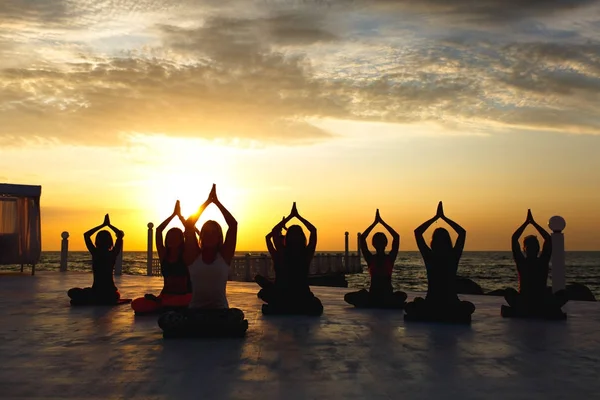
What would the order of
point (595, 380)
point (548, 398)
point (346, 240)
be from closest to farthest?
point (548, 398)
point (595, 380)
point (346, 240)

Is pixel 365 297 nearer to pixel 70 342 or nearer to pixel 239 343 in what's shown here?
pixel 239 343

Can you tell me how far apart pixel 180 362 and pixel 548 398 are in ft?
11.0

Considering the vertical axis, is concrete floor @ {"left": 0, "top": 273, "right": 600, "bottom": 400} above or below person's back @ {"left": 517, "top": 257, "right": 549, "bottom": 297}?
below

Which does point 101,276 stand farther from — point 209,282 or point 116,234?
point 209,282

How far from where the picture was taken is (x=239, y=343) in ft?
24.0

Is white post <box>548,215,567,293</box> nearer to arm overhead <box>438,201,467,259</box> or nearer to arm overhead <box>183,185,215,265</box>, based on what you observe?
arm overhead <box>438,201,467,259</box>

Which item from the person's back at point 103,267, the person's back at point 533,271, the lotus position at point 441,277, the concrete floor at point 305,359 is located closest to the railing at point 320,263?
the concrete floor at point 305,359

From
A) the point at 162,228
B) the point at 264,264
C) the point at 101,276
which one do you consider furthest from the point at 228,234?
the point at 264,264

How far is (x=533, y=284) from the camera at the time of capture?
9.77 metres

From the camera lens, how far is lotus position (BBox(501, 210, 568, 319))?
9477 mm

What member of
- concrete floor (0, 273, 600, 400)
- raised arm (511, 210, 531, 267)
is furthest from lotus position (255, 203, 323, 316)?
raised arm (511, 210, 531, 267)

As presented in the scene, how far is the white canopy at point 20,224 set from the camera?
21.0 meters

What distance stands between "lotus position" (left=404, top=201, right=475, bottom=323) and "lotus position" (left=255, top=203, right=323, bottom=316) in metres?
1.81

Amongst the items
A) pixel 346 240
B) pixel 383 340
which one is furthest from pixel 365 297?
pixel 346 240
